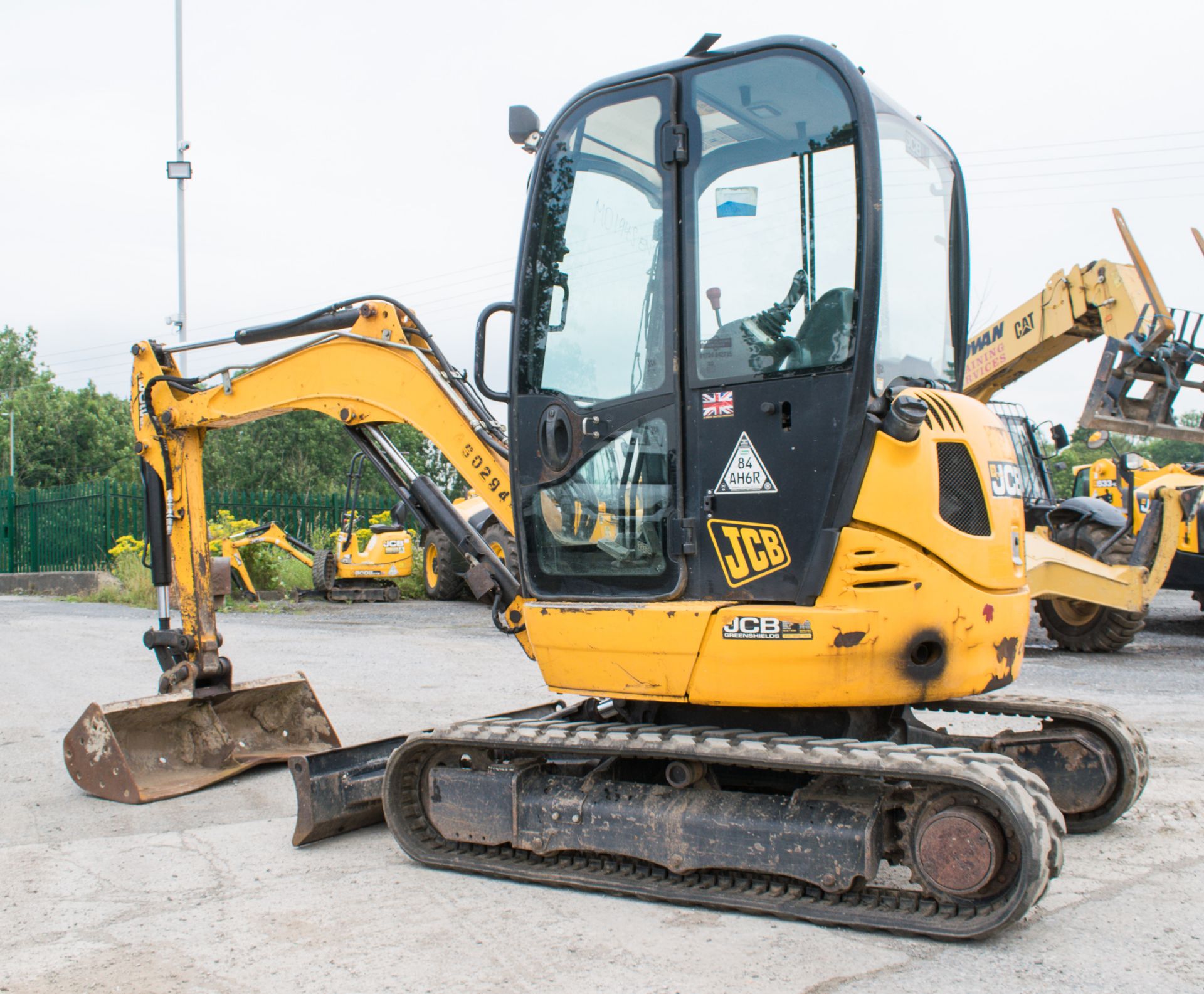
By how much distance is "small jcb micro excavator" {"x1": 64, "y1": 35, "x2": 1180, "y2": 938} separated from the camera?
3637mm

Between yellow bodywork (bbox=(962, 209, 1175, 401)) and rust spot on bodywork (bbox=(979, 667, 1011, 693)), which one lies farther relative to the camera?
yellow bodywork (bbox=(962, 209, 1175, 401))

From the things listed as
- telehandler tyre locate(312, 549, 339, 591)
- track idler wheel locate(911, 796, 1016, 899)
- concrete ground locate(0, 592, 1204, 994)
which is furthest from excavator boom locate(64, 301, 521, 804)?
telehandler tyre locate(312, 549, 339, 591)

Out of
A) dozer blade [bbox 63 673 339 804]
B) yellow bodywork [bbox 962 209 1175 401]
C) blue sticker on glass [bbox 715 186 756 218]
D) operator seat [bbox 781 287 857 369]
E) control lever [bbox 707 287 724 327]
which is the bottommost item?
dozer blade [bbox 63 673 339 804]

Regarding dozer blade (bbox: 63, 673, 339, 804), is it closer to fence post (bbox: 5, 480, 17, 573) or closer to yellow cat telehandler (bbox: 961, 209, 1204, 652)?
yellow cat telehandler (bbox: 961, 209, 1204, 652)

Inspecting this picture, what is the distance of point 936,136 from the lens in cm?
471

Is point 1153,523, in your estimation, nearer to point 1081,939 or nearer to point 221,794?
point 1081,939

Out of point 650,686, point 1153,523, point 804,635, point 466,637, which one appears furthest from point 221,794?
point 1153,523

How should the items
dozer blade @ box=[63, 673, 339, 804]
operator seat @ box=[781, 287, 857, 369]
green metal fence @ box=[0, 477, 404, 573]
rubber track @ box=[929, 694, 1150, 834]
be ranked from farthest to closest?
green metal fence @ box=[0, 477, 404, 573] < dozer blade @ box=[63, 673, 339, 804] < rubber track @ box=[929, 694, 1150, 834] < operator seat @ box=[781, 287, 857, 369]

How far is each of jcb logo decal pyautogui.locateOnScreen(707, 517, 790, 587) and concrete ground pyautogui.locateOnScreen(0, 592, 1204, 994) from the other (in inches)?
44.7

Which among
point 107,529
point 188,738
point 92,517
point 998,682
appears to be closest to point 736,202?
point 998,682

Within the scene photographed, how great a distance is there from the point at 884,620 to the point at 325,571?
582 inches

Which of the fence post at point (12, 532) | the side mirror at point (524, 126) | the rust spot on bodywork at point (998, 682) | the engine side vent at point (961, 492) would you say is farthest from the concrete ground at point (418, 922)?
the fence post at point (12, 532)

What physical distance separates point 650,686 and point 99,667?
781 cm

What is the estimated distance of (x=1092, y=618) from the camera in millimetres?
10273
